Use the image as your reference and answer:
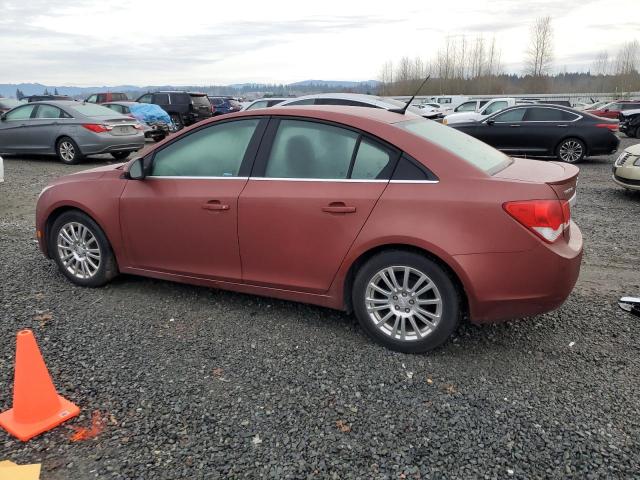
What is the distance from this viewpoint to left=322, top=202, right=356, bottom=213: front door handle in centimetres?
352

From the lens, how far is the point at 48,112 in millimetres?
12859

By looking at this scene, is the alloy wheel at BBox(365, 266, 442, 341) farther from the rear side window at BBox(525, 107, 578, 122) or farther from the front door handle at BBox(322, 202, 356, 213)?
the rear side window at BBox(525, 107, 578, 122)

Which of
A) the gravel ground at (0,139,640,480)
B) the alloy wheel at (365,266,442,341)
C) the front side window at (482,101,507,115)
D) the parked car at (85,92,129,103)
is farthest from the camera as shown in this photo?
the parked car at (85,92,129,103)

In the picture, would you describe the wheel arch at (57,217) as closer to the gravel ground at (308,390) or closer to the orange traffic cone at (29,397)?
the gravel ground at (308,390)

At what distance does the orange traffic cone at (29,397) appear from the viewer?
2771mm

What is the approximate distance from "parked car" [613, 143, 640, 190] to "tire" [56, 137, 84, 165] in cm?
1118

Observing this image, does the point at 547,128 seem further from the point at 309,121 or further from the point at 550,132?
the point at 309,121

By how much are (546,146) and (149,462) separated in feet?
42.5

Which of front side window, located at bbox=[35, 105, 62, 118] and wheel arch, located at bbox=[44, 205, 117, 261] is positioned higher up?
front side window, located at bbox=[35, 105, 62, 118]

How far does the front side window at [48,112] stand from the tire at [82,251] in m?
9.23

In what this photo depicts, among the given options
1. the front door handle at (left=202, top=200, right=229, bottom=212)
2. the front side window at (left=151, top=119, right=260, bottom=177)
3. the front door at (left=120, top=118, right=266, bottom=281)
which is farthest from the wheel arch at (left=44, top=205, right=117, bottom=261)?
the front door handle at (left=202, top=200, right=229, bottom=212)

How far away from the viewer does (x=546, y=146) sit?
1325cm

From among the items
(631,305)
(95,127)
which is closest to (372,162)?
(631,305)

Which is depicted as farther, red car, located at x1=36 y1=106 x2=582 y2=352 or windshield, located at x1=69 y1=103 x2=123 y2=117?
windshield, located at x1=69 y1=103 x2=123 y2=117
